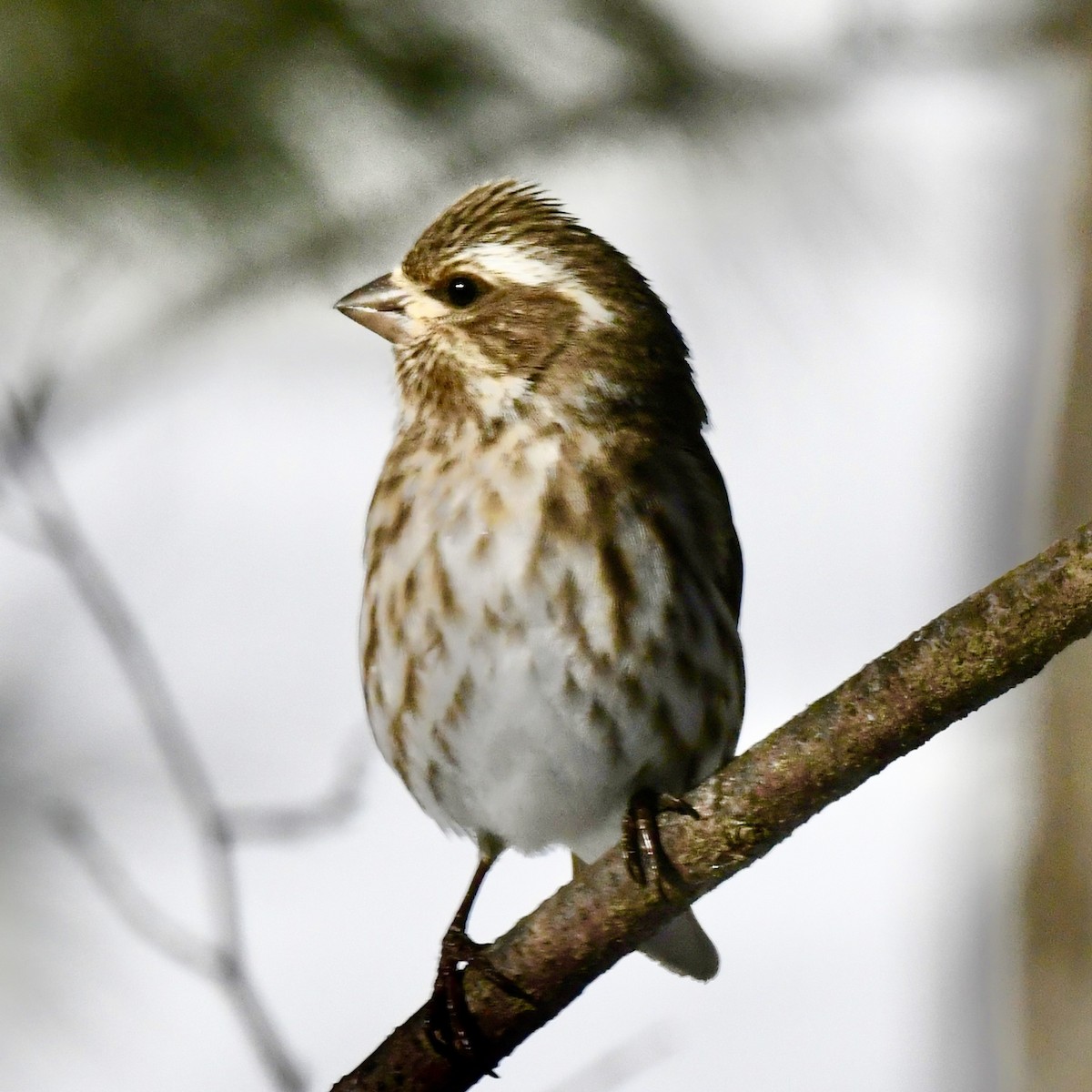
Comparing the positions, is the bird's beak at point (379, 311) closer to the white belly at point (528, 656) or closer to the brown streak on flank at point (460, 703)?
the white belly at point (528, 656)

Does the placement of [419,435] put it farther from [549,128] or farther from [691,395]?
[549,128]

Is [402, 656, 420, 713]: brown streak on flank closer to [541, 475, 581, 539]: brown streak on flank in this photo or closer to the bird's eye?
[541, 475, 581, 539]: brown streak on flank

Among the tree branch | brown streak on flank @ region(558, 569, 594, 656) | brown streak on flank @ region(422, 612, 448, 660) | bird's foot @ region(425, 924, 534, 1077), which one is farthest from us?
brown streak on flank @ region(422, 612, 448, 660)

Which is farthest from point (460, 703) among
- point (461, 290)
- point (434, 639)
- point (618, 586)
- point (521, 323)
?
point (461, 290)

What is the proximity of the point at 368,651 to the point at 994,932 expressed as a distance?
3.13 metres

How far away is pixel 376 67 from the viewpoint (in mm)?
2979

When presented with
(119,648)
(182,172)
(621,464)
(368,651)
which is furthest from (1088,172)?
(182,172)

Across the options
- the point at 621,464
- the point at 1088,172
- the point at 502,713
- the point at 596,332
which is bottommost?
the point at 502,713

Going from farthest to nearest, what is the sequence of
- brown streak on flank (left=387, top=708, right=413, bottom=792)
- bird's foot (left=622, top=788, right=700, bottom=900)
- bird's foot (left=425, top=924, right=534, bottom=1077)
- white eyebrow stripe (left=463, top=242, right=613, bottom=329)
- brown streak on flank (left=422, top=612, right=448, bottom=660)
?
Result: white eyebrow stripe (left=463, top=242, right=613, bottom=329) → brown streak on flank (left=387, top=708, right=413, bottom=792) → brown streak on flank (left=422, top=612, right=448, bottom=660) → bird's foot (left=425, top=924, right=534, bottom=1077) → bird's foot (left=622, top=788, right=700, bottom=900)

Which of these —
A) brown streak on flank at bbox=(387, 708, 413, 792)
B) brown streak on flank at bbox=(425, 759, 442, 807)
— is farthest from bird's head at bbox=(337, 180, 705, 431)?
brown streak on flank at bbox=(425, 759, 442, 807)

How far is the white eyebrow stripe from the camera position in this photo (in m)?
4.42

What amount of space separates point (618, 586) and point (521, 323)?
80cm

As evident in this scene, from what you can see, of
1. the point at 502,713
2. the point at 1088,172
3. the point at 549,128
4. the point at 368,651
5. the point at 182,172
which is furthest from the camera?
the point at 1088,172

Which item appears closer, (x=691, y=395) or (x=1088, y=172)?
(x=691, y=395)
